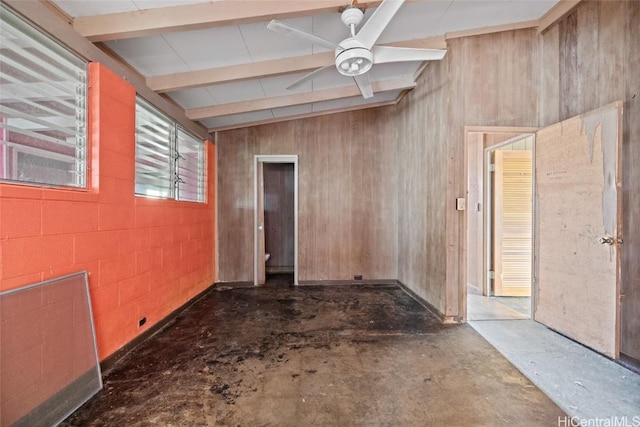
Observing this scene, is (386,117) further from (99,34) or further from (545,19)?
(99,34)

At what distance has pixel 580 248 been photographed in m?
2.44

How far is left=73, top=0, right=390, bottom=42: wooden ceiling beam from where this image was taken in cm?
193

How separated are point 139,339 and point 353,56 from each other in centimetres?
301

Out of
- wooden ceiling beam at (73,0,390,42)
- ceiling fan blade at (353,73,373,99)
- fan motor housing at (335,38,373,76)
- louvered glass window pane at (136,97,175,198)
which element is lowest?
louvered glass window pane at (136,97,175,198)

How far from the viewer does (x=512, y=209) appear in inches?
150

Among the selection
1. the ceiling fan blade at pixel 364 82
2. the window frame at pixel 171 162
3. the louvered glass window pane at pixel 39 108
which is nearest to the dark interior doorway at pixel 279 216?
the window frame at pixel 171 162

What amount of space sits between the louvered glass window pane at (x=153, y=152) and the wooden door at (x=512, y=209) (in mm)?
4303

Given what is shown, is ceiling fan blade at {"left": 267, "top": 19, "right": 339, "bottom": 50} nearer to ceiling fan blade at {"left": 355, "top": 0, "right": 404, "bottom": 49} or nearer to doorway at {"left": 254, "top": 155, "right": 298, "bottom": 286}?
ceiling fan blade at {"left": 355, "top": 0, "right": 404, "bottom": 49}

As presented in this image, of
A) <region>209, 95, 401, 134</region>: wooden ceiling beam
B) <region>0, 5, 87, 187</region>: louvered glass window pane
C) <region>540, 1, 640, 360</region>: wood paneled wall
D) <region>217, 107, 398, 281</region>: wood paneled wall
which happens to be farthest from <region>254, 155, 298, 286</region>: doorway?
<region>540, 1, 640, 360</region>: wood paneled wall

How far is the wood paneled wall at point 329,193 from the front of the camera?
4.53 meters

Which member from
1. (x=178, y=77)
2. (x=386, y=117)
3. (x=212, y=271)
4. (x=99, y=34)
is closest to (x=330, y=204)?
(x=386, y=117)

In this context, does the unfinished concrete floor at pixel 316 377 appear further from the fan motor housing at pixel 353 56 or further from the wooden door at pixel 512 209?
the fan motor housing at pixel 353 56

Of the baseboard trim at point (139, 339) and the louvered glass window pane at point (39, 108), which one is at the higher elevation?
the louvered glass window pane at point (39, 108)

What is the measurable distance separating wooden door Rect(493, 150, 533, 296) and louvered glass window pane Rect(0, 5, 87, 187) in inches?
182
